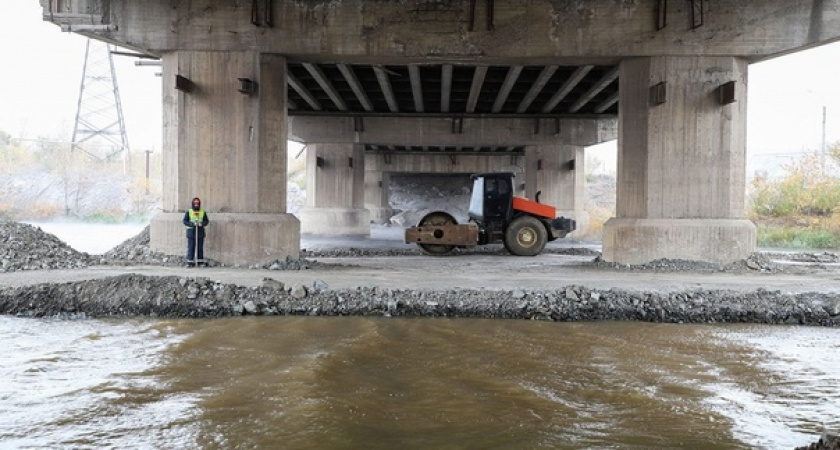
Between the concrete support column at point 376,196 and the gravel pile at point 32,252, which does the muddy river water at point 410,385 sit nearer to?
the gravel pile at point 32,252

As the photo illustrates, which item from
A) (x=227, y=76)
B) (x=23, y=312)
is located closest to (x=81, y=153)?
(x=227, y=76)

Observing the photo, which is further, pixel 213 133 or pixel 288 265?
pixel 213 133

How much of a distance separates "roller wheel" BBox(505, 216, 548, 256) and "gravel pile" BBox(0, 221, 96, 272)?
10519mm

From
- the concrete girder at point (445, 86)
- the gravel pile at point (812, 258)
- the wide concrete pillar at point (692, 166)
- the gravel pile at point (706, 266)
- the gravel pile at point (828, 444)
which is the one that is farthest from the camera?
Result: the concrete girder at point (445, 86)

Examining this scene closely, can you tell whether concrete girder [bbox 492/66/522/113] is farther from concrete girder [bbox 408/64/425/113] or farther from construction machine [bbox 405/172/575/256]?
construction machine [bbox 405/172/575/256]

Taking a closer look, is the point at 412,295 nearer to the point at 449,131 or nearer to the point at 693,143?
the point at 693,143

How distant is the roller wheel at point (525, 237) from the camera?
653 inches

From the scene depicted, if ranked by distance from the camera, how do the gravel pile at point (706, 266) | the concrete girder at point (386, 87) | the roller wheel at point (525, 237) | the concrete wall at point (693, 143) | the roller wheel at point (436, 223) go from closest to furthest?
the gravel pile at point (706, 266) → the concrete wall at point (693, 143) → the roller wheel at point (525, 237) → the concrete girder at point (386, 87) → the roller wheel at point (436, 223)

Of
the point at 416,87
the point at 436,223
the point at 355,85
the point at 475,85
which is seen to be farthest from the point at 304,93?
the point at 436,223

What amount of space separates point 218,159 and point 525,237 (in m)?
8.71

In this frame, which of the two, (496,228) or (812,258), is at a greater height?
(496,228)

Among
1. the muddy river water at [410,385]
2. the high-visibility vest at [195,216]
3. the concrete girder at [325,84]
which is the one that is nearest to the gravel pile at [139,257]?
the high-visibility vest at [195,216]

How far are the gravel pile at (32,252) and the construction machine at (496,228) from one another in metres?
8.32

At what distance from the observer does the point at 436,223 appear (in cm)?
1722
